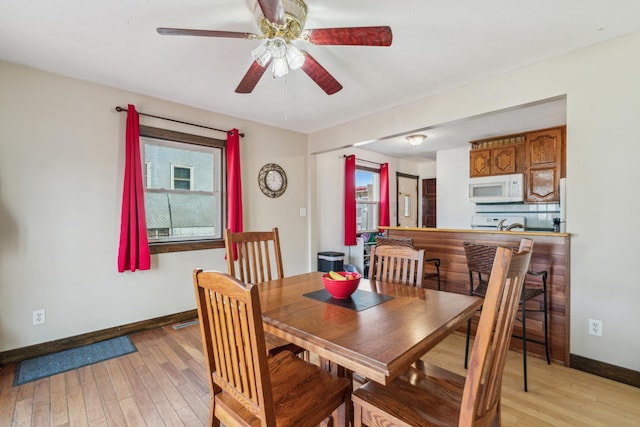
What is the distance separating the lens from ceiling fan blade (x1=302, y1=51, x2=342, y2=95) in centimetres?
194

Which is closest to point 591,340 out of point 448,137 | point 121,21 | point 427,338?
point 427,338

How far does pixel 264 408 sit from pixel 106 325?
8.91 feet

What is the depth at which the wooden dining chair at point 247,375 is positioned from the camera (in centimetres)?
94

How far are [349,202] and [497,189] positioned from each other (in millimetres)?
2359

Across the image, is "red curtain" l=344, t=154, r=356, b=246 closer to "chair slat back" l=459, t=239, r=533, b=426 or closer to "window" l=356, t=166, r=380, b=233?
"window" l=356, t=166, r=380, b=233

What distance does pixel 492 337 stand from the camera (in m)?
0.93

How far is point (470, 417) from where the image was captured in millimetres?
916

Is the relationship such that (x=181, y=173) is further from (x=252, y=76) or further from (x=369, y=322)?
(x=369, y=322)

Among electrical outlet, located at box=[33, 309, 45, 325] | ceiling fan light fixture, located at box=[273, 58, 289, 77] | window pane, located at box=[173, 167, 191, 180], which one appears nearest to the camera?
ceiling fan light fixture, located at box=[273, 58, 289, 77]

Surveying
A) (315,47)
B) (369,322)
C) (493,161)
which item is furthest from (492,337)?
(493,161)

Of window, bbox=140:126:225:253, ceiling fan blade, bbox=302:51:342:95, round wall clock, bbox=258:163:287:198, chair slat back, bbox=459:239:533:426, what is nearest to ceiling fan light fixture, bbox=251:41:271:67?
ceiling fan blade, bbox=302:51:342:95

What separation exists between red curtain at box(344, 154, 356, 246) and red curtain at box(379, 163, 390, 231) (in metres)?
0.95

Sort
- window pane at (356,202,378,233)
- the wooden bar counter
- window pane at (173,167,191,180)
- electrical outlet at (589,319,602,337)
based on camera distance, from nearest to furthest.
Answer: electrical outlet at (589,319,602,337), the wooden bar counter, window pane at (173,167,191,180), window pane at (356,202,378,233)

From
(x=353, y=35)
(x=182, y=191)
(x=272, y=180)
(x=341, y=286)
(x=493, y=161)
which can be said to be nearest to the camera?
(x=341, y=286)
